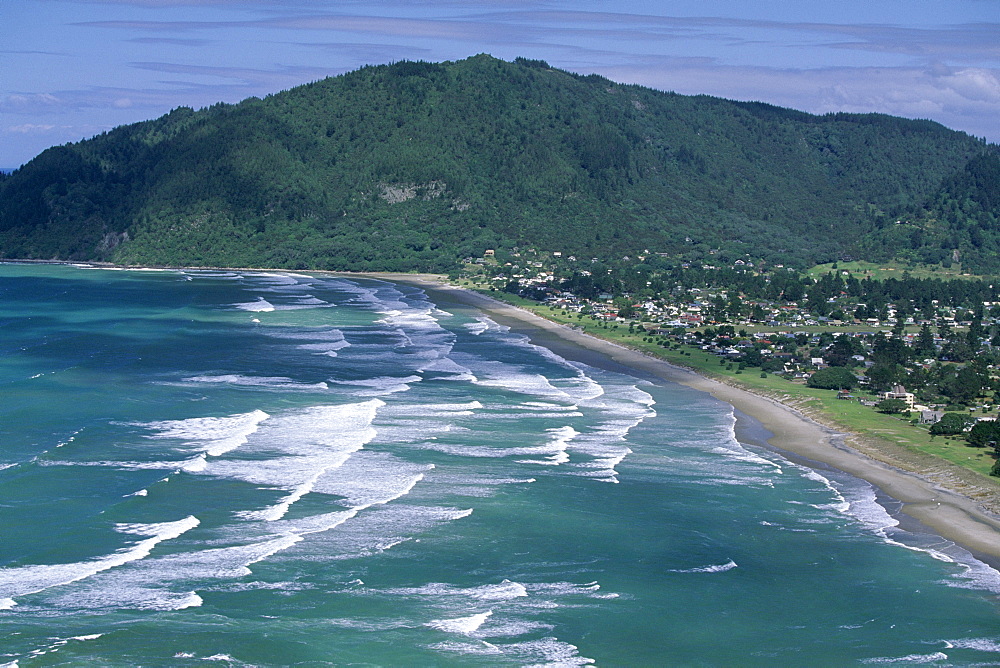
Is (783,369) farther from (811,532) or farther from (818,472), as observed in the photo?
(811,532)

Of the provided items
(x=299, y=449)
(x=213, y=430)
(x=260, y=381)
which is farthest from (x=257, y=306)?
(x=299, y=449)

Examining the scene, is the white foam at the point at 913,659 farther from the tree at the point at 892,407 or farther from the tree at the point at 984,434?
the tree at the point at 892,407

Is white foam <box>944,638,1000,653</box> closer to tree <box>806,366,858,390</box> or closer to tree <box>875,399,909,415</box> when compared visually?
tree <box>875,399,909,415</box>

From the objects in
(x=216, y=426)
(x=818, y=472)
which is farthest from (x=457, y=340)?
(x=818, y=472)

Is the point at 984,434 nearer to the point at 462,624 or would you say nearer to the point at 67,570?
the point at 462,624

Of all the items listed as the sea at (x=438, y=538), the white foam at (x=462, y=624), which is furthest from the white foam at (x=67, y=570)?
the white foam at (x=462, y=624)

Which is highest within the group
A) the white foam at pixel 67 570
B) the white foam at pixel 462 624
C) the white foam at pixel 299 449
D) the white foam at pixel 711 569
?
the white foam at pixel 299 449

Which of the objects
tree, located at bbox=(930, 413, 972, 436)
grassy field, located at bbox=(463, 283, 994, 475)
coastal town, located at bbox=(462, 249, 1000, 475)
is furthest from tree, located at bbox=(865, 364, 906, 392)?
tree, located at bbox=(930, 413, 972, 436)
